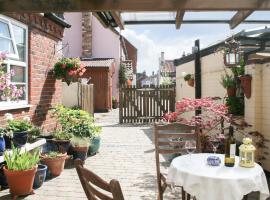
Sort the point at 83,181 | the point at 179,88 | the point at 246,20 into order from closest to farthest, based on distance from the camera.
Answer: the point at 83,181 < the point at 246,20 < the point at 179,88

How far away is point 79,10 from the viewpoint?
3.85 meters

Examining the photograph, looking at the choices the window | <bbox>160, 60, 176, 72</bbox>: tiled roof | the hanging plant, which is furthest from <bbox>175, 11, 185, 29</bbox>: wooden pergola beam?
<bbox>160, 60, 176, 72</bbox>: tiled roof

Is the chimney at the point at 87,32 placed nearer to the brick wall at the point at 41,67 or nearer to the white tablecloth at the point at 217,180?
the brick wall at the point at 41,67

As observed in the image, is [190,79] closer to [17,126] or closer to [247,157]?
[17,126]

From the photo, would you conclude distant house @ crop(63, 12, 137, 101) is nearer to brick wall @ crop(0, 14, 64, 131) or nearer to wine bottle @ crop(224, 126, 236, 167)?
brick wall @ crop(0, 14, 64, 131)

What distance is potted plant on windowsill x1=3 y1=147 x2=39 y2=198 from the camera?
4996mm

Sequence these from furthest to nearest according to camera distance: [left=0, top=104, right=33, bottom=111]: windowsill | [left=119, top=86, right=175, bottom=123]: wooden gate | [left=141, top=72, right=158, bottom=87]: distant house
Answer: [left=141, top=72, right=158, bottom=87]: distant house
[left=119, top=86, right=175, bottom=123]: wooden gate
[left=0, top=104, right=33, bottom=111]: windowsill

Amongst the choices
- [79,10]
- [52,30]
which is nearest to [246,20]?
[79,10]

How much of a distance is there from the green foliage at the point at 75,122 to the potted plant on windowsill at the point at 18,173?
2.39 meters

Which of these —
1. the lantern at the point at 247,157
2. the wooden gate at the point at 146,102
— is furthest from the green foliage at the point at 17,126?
the wooden gate at the point at 146,102

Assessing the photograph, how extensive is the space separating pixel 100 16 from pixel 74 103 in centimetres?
699

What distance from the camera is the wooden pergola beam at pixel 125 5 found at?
381cm

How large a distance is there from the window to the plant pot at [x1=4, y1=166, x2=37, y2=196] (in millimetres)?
1592

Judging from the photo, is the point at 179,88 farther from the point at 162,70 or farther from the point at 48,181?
the point at 162,70
